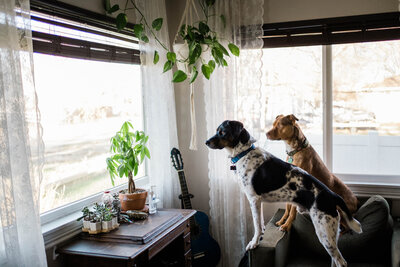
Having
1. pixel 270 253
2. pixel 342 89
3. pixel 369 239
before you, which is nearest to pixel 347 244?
pixel 369 239

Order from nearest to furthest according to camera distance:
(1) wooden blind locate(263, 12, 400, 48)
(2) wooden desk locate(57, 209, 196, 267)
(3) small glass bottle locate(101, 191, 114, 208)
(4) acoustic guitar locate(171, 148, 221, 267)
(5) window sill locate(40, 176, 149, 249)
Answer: (2) wooden desk locate(57, 209, 196, 267)
(5) window sill locate(40, 176, 149, 249)
(3) small glass bottle locate(101, 191, 114, 208)
(1) wooden blind locate(263, 12, 400, 48)
(4) acoustic guitar locate(171, 148, 221, 267)

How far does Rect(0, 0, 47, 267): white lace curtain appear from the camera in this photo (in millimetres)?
1814

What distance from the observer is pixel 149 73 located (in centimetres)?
301

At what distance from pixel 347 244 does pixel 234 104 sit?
4.42ft

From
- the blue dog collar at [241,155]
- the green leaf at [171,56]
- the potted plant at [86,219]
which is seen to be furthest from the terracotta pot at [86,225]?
the green leaf at [171,56]

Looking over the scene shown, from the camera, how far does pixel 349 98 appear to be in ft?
10.5

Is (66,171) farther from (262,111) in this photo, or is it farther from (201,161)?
(262,111)

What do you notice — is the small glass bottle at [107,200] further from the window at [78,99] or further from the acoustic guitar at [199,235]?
the acoustic guitar at [199,235]

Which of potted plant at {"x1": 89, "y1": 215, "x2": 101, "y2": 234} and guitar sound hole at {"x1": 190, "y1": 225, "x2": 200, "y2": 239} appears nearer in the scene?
potted plant at {"x1": 89, "y1": 215, "x2": 101, "y2": 234}

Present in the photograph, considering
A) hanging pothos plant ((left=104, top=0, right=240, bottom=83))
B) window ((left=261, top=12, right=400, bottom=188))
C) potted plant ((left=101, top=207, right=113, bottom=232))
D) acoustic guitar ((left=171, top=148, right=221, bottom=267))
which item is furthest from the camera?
acoustic guitar ((left=171, top=148, right=221, bottom=267))

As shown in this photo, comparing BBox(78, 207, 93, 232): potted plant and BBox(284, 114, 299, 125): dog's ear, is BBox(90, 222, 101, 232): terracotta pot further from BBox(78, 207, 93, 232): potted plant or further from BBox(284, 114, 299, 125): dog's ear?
BBox(284, 114, 299, 125): dog's ear

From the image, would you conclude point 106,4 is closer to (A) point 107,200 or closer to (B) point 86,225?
(A) point 107,200

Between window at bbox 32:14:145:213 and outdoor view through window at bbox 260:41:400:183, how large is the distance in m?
1.22

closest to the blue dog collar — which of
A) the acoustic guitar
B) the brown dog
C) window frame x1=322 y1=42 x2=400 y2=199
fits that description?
the brown dog
